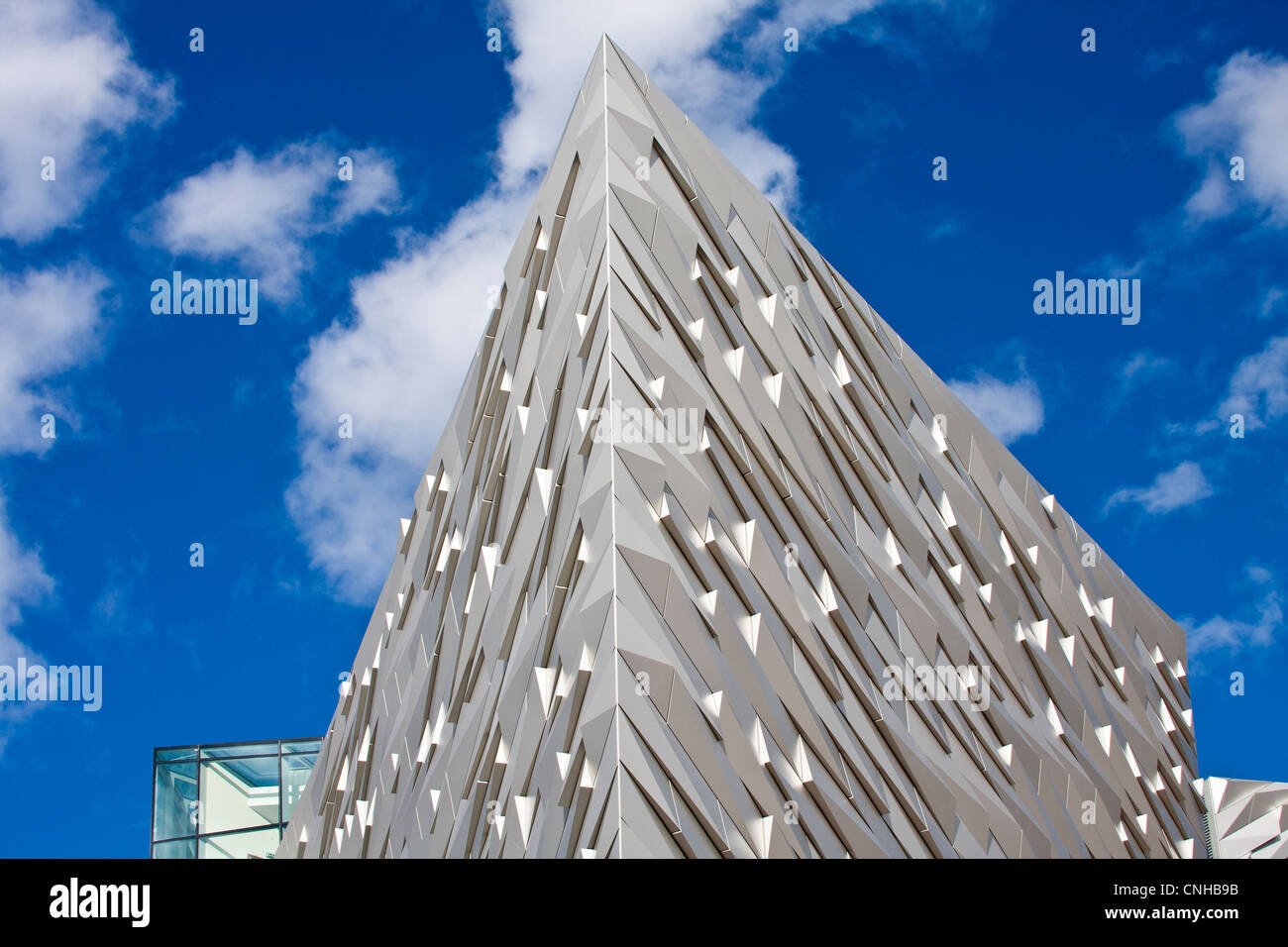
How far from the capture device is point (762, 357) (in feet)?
41.5

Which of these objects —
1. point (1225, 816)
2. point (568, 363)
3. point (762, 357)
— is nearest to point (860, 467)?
point (762, 357)

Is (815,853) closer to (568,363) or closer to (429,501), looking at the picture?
(568,363)

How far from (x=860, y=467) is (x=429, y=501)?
24.0 ft

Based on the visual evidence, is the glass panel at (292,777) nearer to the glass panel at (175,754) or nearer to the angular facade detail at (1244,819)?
the glass panel at (175,754)

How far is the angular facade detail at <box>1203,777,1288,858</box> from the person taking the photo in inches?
1099

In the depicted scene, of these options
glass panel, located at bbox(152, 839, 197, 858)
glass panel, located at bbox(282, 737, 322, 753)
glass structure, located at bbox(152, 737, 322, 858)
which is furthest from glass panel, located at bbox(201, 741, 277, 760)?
glass panel, located at bbox(152, 839, 197, 858)

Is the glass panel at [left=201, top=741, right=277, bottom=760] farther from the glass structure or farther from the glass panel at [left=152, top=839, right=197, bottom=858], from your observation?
the glass panel at [left=152, top=839, right=197, bottom=858]

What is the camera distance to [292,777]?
3450 centimetres

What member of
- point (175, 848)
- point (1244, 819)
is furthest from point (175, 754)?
point (1244, 819)

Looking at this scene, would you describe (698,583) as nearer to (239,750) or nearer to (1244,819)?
(1244,819)

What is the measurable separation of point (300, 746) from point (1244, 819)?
24863 mm

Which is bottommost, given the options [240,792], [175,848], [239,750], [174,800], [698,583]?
[175,848]

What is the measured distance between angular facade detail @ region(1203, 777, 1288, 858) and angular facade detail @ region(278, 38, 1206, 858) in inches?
438
